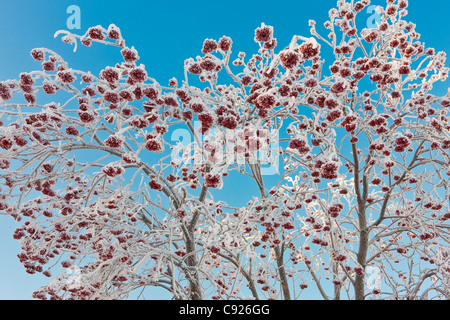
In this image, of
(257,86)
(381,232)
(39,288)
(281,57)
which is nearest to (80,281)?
(39,288)

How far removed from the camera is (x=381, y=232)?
24.0 feet

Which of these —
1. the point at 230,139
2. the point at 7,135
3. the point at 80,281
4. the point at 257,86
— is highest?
the point at 257,86

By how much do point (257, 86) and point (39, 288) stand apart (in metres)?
4.16

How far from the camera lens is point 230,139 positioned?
3854 millimetres
